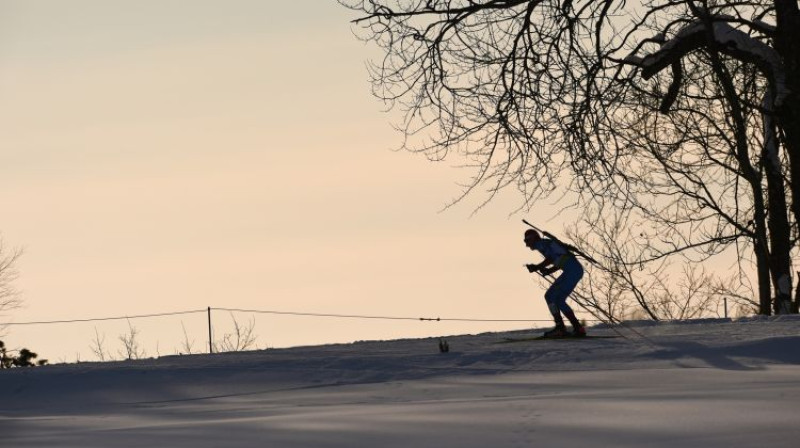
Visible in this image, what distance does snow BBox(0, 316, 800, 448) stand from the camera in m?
8.73

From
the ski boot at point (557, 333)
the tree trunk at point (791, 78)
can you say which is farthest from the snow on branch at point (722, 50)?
the ski boot at point (557, 333)

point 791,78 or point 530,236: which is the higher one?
point 791,78

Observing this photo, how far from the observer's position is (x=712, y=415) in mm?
9070

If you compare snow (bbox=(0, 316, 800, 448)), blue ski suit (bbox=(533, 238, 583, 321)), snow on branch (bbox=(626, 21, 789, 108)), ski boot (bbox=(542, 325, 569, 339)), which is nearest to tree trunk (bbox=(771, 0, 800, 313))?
snow on branch (bbox=(626, 21, 789, 108))

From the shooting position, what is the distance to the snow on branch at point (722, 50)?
2198 cm

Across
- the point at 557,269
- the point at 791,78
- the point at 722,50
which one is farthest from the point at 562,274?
the point at 722,50

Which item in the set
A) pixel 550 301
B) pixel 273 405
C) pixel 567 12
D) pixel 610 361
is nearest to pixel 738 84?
pixel 567 12

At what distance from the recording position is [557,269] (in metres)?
18.1

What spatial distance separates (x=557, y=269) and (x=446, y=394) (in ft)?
19.3

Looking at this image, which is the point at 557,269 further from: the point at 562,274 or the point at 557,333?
the point at 557,333

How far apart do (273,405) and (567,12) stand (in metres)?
10.3

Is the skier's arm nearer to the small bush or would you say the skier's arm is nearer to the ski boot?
the ski boot

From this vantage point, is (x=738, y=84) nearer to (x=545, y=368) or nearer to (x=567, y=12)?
(x=567, y=12)

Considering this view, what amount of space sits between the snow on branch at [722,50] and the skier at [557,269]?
4.99 meters
